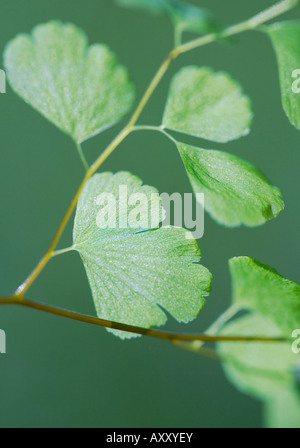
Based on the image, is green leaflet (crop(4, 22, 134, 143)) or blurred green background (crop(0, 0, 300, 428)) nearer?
green leaflet (crop(4, 22, 134, 143))

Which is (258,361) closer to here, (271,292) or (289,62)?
(271,292)

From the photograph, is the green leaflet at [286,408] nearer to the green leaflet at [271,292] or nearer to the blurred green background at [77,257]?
the green leaflet at [271,292]

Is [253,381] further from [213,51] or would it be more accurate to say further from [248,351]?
[213,51]

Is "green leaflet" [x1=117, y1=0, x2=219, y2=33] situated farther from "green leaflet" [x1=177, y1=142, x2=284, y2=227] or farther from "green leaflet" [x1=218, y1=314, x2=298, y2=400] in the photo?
"green leaflet" [x1=218, y1=314, x2=298, y2=400]

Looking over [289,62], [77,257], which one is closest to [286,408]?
[289,62]

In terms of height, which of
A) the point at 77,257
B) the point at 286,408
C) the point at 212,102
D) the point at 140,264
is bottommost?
the point at 286,408

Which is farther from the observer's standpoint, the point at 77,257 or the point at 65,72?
the point at 77,257

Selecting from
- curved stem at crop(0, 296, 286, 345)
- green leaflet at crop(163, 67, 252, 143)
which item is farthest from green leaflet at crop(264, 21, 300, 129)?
curved stem at crop(0, 296, 286, 345)
